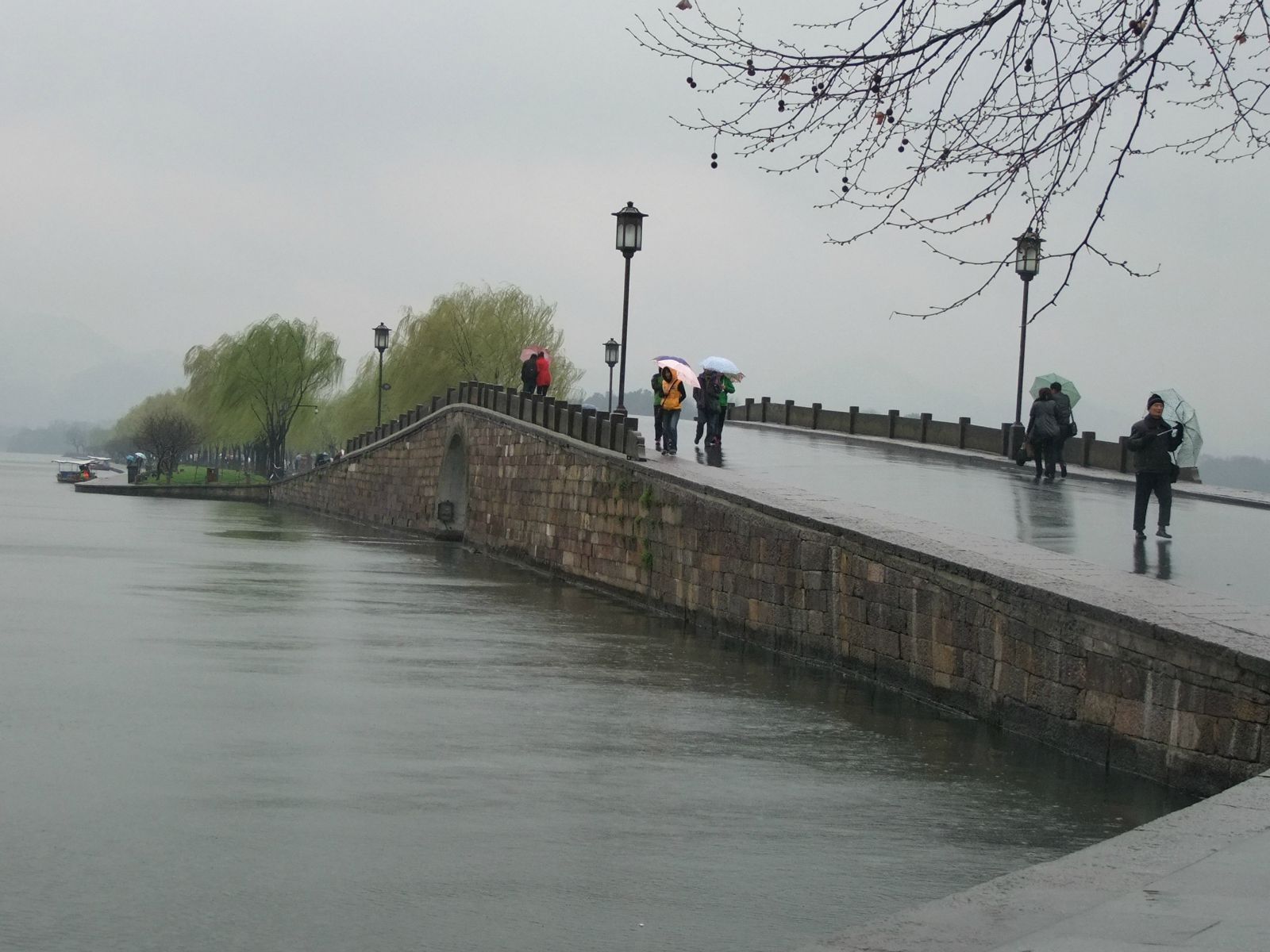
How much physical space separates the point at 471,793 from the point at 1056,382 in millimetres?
18969

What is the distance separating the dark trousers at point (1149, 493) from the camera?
1554cm

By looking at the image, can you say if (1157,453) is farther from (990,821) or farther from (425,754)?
(425,754)

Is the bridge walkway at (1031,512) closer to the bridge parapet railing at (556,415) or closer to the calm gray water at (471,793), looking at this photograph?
the bridge parapet railing at (556,415)

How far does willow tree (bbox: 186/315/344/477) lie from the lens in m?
76.1

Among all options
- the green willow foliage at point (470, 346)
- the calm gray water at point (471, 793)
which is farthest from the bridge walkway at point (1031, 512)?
the green willow foliage at point (470, 346)

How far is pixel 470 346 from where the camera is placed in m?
65.8

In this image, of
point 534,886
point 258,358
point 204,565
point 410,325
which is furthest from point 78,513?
point 534,886

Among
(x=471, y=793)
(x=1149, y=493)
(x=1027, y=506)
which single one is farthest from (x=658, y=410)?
(x=471, y=793)

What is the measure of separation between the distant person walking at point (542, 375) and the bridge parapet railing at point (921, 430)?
12.0 feet

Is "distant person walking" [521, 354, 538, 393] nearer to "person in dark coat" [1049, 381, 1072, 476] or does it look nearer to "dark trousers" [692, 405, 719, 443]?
"dark trousers" [692, 405, 719, 443]

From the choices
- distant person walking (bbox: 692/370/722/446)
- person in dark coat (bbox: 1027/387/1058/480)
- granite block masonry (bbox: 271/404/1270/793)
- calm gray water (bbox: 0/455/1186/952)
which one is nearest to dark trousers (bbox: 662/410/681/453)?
granite block masonry (bbox: 271/404/1270/793)

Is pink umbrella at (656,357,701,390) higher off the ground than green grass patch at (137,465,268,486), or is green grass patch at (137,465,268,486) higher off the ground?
pink umbrella at (656,357,701,390)

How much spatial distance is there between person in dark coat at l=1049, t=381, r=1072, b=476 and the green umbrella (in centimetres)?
118

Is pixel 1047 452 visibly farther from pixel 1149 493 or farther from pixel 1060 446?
pixel 1149 493
